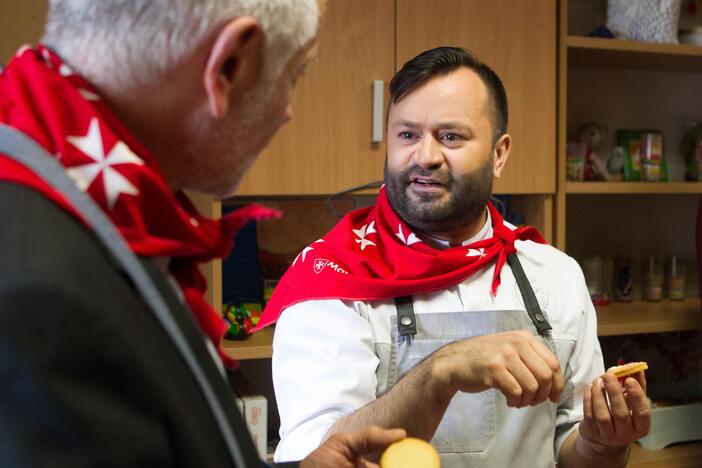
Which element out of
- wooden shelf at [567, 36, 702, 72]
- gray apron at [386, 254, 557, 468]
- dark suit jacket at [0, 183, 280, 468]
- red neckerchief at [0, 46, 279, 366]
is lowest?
gray apron at [386, 254, 557, 468]

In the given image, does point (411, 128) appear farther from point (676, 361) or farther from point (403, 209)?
point (676, 361)

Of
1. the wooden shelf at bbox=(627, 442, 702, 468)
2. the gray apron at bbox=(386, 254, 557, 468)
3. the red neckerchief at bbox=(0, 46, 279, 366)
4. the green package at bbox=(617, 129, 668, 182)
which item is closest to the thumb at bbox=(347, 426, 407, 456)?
the red neckerchief at bbox=(0, 46, 279, 366)

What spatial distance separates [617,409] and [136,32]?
0.97 meters

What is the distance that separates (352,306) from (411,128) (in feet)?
1.21

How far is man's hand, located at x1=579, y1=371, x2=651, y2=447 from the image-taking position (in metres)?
1.22

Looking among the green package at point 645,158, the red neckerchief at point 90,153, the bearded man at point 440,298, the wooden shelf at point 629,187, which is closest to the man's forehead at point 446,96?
the bearded man at point 440,298

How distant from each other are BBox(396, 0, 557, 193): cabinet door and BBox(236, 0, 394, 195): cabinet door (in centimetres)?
13

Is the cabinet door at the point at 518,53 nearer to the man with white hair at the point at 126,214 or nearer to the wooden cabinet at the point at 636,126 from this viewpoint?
the wooden cabinet at the point at 636,126

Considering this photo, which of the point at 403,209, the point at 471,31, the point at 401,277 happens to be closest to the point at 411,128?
the point at 403,209

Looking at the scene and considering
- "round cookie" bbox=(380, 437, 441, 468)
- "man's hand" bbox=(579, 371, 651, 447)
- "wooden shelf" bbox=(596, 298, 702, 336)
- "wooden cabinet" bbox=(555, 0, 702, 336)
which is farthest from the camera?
"wooden cabinet" bbox=(555, 0, 702, 336)

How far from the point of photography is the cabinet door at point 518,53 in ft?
6.98

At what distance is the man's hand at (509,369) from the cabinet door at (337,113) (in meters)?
1.05

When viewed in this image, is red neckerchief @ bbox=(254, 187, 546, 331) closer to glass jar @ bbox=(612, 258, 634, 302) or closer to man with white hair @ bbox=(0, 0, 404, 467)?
man with white hair @ bbox=(0, 0, 404, 467)

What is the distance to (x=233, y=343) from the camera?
2004 millimetres
